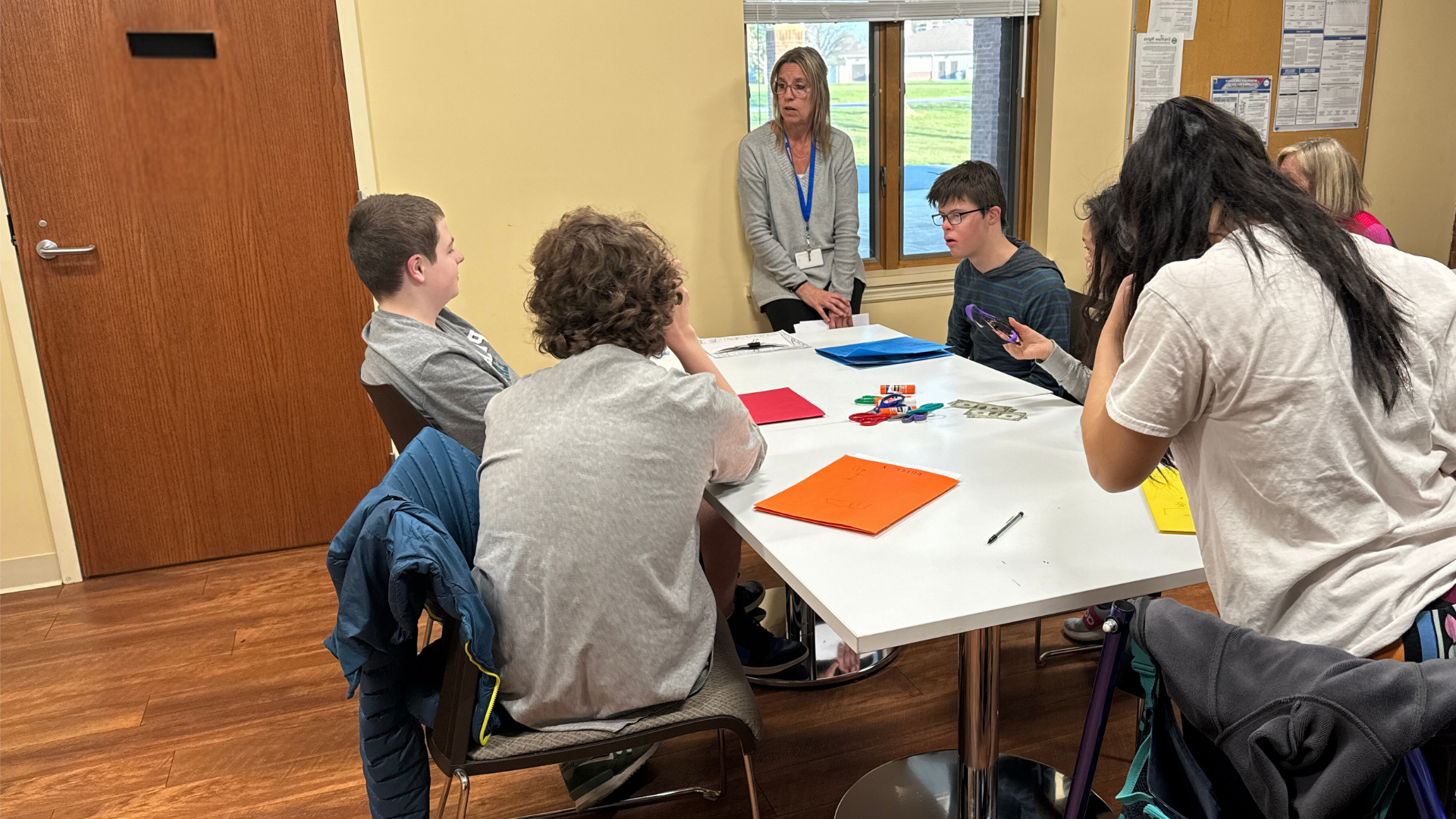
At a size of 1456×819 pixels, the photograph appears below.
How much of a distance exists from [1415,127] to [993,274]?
3.58 meters

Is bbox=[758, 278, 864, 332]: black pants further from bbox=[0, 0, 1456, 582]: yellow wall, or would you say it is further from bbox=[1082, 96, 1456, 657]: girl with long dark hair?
bbox=[1082, 96, 1456, 657]: girl with long dark hair

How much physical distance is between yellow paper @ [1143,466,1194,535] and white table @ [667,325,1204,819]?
0.02 m

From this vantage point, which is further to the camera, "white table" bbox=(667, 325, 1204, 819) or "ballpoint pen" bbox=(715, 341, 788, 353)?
"ballpoint pen" bbox=(715, 341, 788, 353)

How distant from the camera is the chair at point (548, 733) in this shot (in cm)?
139

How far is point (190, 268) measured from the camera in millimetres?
3297

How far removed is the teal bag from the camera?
1004 millimetres

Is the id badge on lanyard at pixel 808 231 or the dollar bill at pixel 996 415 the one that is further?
the id badge on lanyard at pixel 808 231

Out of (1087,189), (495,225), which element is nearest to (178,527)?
(495,225)

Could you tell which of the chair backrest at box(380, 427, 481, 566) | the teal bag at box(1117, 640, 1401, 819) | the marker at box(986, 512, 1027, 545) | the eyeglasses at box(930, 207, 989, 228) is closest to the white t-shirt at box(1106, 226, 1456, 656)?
the teal bag at box(1117, 640, 1401, 819)

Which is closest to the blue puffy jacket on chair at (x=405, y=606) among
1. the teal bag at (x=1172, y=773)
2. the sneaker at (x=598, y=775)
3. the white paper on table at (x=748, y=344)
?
the sneaker at (x=598, y=775)

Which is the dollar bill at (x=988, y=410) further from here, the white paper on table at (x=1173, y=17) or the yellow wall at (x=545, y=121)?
the white paper on table at (x=1173, y=17)

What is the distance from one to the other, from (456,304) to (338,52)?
966mm

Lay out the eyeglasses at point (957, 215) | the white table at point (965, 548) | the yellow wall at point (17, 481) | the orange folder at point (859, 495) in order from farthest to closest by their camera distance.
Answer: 1. the yellow wall at point (17, 481)
2. the eyeglasses at point (957, 215)
3. the orange folder at point (859, 495)
4. the white table at point (965, 548)

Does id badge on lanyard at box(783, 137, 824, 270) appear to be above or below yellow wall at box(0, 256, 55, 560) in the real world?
above
